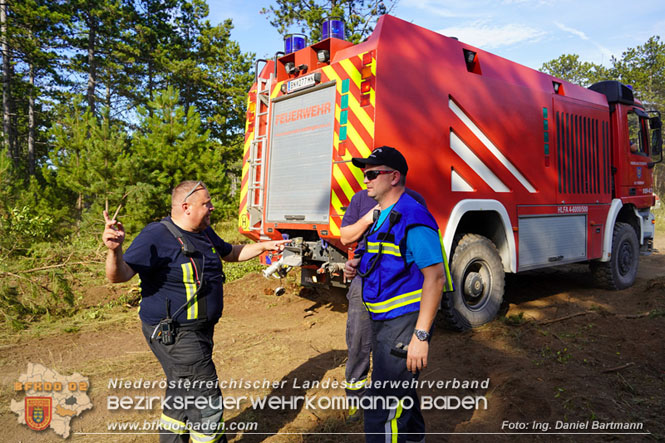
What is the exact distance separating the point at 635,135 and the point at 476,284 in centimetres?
518

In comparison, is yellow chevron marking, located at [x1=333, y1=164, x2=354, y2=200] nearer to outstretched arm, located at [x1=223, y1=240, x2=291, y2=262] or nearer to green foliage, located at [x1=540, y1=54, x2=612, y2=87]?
outstretched arm, located at [x1=223, y1=240, x2=291, y2=262]

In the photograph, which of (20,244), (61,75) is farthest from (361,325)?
(61,75)

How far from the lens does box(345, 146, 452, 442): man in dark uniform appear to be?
78.2 inches

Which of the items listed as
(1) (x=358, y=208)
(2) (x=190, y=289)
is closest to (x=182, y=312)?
(2) (x=190, y=289)

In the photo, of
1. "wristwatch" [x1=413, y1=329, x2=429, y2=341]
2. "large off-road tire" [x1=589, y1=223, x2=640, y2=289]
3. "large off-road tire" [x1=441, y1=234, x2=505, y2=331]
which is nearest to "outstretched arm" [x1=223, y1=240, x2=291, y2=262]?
"wristwatch" [x1=413, y1=329, x2=429, y2=341]

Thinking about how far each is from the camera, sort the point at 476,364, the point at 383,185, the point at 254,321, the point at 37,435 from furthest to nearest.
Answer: the point at 254,321
the point at 476,364
the point at 37,435
the point at 383,185

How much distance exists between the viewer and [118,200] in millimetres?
8883

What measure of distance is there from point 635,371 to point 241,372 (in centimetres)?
353

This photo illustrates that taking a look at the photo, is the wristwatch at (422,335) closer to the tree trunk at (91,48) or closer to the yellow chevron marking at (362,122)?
the yellow chevron marking at (362,122)

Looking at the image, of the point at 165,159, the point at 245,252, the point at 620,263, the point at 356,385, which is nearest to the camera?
the point at 245,252

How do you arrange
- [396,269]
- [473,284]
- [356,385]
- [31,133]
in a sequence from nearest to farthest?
[396,269], [356,385], [473,284], [31,133]

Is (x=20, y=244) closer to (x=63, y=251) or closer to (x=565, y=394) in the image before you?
(x=63, y=251)

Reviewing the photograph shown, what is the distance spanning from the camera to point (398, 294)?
212 cm

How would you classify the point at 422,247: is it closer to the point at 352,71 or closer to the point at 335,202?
the point at 335,202
